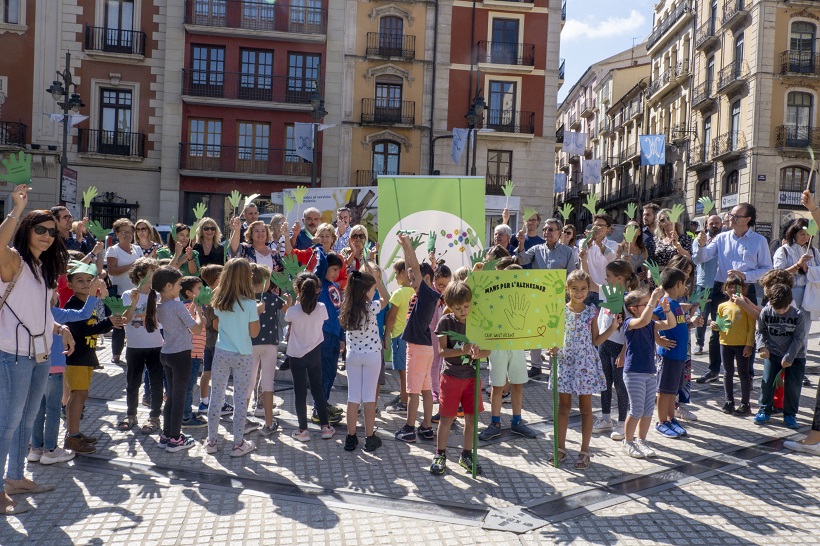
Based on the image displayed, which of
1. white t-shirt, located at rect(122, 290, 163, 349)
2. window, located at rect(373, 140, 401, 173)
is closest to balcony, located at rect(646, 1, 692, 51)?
window, located at rect(373, 140, 401, 173)

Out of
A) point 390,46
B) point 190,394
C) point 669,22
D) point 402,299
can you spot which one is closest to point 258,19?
point 390,46

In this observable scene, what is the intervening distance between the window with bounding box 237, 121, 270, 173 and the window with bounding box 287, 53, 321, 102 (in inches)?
65.9

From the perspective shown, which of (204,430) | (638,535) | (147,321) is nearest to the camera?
(638,535)

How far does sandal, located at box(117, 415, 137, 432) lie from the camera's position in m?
6.08

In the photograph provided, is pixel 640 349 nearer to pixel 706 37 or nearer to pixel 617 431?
pixel 617 431

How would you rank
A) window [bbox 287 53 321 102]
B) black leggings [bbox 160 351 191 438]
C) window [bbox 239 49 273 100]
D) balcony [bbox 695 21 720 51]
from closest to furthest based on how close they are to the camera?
black leggings [bbox 160 351 191 438] → window [bbox 239 49 273 100] → window [bbox 287 53 321 102] → balcony [bbox 695 21 720 51]

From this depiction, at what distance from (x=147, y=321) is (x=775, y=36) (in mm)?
31099

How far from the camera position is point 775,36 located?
96.4 feet

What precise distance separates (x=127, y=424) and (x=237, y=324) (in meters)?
1.52

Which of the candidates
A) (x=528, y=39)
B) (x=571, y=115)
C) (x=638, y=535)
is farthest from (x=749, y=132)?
(x=571, y=115)

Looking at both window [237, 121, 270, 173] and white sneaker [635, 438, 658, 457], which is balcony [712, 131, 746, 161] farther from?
white sneaker [635, 438, 658, 457]

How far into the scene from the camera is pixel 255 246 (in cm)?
769

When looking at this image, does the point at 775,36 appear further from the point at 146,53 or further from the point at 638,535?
the point at 638,535

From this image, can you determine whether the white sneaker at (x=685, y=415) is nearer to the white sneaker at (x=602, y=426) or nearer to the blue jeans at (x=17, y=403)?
the white sneaker at (x=602, y=426)
